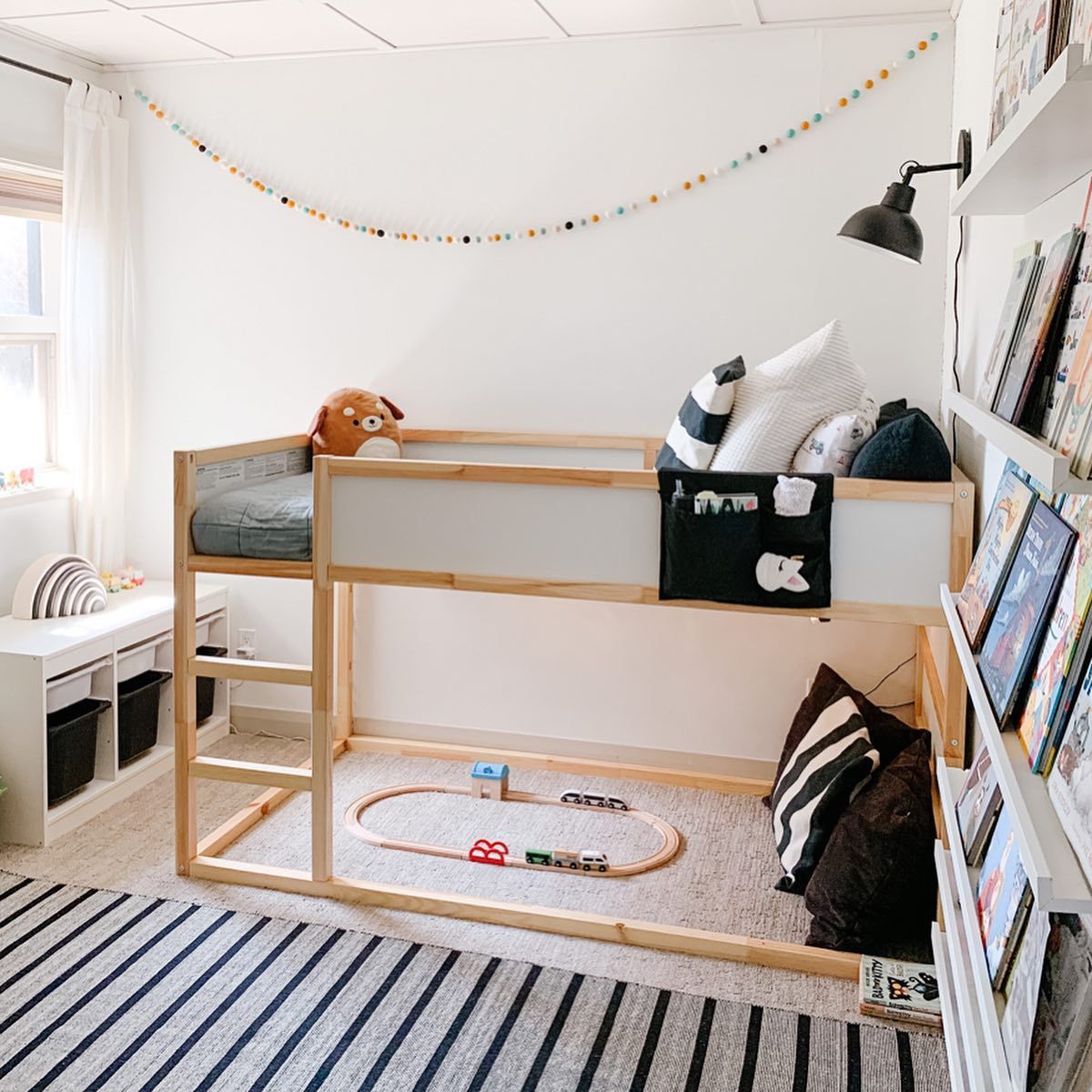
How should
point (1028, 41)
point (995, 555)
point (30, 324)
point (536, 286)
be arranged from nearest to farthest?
point (1028, 41) < point (995, 555) < point (536, 286) < point (30, 324)

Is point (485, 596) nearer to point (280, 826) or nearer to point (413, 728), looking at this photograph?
point (413, 728)

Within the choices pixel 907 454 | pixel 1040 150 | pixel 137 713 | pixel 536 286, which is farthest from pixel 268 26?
pixel 1040 150

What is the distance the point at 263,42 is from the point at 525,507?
1.68m

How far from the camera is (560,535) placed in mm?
2332

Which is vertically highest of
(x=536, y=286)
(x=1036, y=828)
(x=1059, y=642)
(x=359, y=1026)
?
(x=536, y=286)

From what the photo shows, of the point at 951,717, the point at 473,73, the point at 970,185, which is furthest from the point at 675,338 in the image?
the point at 970,185

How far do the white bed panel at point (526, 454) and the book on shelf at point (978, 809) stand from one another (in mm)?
1614

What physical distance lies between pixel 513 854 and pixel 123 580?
1.49 m

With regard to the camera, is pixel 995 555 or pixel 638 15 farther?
pixel 638 15

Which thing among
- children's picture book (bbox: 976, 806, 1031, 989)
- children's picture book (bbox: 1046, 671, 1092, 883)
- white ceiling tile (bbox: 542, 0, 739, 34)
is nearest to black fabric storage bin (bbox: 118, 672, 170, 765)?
white ceiling tile (bbox: 542, 0, 739, 34)

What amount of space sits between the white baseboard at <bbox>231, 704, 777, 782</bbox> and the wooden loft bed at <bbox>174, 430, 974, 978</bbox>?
0.65m

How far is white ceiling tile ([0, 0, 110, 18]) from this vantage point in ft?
9.29

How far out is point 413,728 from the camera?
3518mm

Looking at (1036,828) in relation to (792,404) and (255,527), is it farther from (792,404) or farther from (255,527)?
(255,527)
